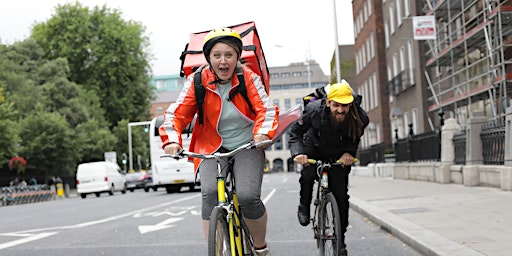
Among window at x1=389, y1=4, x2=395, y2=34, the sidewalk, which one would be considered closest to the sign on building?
the sidewalk

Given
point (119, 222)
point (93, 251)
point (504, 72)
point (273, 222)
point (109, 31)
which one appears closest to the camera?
point (93, 251)

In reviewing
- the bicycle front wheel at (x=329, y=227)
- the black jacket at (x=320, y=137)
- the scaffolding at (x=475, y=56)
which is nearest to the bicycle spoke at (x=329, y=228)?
the bicycle front wheel at (x=329, y=227)

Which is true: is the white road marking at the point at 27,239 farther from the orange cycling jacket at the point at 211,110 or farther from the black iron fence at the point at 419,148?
the black iron fence at the point at 419,148

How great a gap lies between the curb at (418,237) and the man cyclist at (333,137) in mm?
1130

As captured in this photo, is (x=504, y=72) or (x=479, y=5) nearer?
(x=504, y=72)

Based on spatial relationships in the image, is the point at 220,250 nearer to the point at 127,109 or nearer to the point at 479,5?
the point at 479,5

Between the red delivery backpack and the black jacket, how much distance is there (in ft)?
2.31

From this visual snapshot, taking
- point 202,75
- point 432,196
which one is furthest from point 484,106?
point 202,75

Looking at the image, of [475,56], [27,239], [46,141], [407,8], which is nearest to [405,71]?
[407,8]

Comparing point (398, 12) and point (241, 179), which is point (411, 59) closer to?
point (398, 12)

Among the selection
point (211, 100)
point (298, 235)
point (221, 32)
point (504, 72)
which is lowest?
point (298, 235)

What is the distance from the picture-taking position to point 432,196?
48.0 ft

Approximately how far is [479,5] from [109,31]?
1508 inches

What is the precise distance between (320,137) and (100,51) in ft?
177
